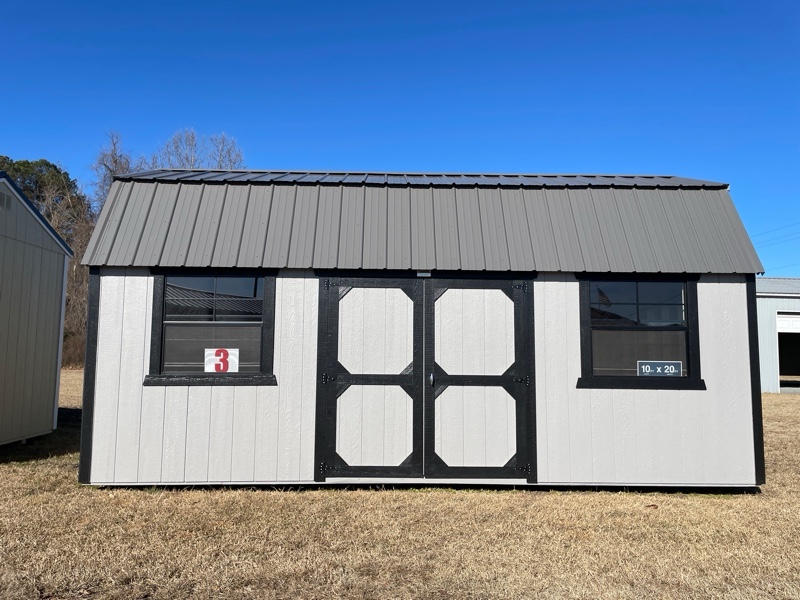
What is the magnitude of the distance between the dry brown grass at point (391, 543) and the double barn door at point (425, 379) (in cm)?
38

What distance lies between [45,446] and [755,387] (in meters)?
9.71

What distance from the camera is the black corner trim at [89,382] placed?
5949 millimetres

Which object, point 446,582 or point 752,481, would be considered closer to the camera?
point 446,582

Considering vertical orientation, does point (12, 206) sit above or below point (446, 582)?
above

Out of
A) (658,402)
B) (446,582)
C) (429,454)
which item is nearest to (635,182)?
(658,402)

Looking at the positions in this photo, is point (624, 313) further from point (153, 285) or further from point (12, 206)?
point (12, 206)

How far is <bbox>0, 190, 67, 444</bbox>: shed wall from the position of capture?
315 inches

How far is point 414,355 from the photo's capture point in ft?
20.3

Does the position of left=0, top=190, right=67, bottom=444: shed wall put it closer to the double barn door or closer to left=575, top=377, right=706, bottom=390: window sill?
the double barn door

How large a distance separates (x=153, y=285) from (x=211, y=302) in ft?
2.14

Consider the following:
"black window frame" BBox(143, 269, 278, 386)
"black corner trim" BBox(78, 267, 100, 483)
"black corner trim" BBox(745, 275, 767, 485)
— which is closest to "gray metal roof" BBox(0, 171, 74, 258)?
"black corner trim" BBox(78, 267, 100, 483)

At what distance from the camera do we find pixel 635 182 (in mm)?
7199

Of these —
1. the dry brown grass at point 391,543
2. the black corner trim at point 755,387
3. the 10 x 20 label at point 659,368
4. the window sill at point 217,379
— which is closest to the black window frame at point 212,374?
the window sill at point 217,379

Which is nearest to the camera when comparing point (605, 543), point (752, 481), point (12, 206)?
point (605, 543)
